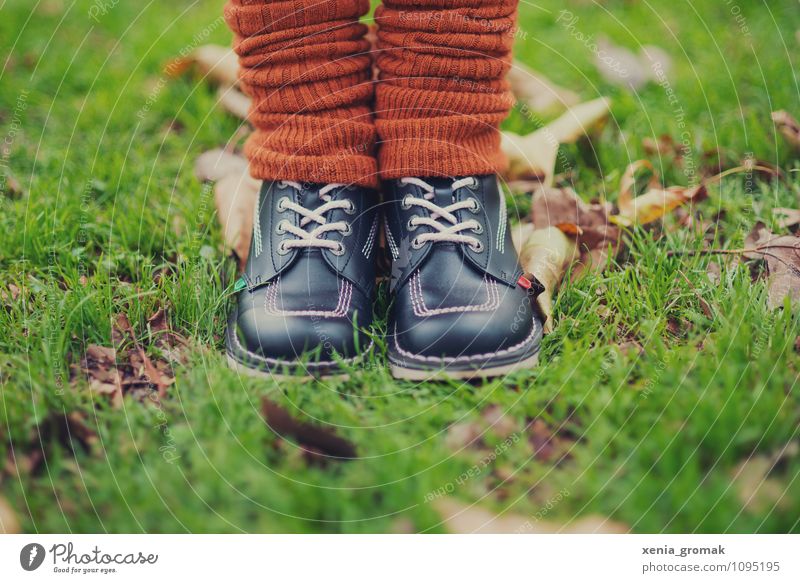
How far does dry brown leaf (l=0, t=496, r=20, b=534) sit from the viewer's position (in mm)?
797

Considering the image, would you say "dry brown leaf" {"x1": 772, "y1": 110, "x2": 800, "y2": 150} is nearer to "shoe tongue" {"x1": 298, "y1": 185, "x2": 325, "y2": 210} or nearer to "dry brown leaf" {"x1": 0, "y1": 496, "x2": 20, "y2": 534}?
"shoe tongue" {"x1": 298, "y1": 185, "x2": 325, "y2": 210}

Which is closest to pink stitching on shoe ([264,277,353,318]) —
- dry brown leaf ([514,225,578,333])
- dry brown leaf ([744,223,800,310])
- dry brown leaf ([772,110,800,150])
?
dry brown leaf ([514,225,578,333])

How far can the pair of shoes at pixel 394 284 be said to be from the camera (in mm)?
926

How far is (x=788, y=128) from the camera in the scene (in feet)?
4.32

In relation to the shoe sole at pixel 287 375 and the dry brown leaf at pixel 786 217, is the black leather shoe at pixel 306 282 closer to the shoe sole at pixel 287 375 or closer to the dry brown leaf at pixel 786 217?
the shoe sole at pixel 287 375

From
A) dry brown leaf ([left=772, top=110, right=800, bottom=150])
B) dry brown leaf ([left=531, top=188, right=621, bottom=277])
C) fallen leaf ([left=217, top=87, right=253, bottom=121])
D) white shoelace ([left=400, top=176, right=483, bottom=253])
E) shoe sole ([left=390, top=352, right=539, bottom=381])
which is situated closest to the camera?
shoe sole ([left=390, top=352, right=539, bottom=381])

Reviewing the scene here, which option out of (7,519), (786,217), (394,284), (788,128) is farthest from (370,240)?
(788,128)

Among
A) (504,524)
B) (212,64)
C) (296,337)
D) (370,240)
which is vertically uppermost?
(212,64)

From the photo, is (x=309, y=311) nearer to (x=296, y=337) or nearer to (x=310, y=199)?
(x=296, y=337)

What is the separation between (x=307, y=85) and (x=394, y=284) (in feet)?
1.14

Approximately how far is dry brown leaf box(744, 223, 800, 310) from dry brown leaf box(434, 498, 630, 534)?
0.46m

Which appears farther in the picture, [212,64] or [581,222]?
[212,64]

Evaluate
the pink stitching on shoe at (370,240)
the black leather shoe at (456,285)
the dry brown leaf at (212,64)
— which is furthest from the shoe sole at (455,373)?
the dry brown leaf at (212,64)
